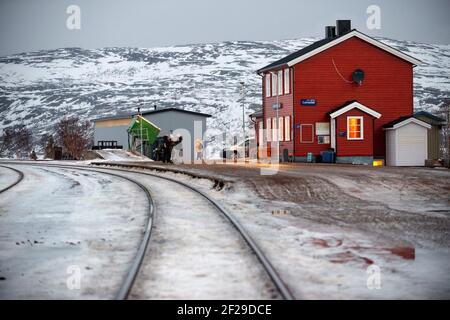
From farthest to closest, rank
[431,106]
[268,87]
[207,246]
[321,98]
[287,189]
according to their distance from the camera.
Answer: [431,106], [268,87], [321,98], [287,189], [207,246]

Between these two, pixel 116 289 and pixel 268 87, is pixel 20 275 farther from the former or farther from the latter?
pixel 268 87

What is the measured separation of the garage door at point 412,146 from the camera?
4472cm

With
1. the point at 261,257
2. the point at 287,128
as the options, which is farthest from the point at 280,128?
the point at 261,257

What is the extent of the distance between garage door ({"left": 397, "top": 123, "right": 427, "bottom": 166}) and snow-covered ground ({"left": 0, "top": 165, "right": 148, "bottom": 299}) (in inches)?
1043

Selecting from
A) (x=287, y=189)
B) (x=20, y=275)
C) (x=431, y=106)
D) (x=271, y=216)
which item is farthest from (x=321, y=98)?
(x=431, y=106)

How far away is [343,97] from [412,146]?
5.74 m

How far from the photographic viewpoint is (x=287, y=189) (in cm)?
2266

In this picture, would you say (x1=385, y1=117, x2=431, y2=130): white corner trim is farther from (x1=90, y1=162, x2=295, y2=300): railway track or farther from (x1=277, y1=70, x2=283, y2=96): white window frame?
(x1=90, y1=162, x2=295, y2=300): railway track

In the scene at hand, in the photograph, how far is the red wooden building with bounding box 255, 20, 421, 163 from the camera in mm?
44750

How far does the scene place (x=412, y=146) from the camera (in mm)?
44969

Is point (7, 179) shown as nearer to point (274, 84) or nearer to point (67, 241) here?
point (67, 241)
